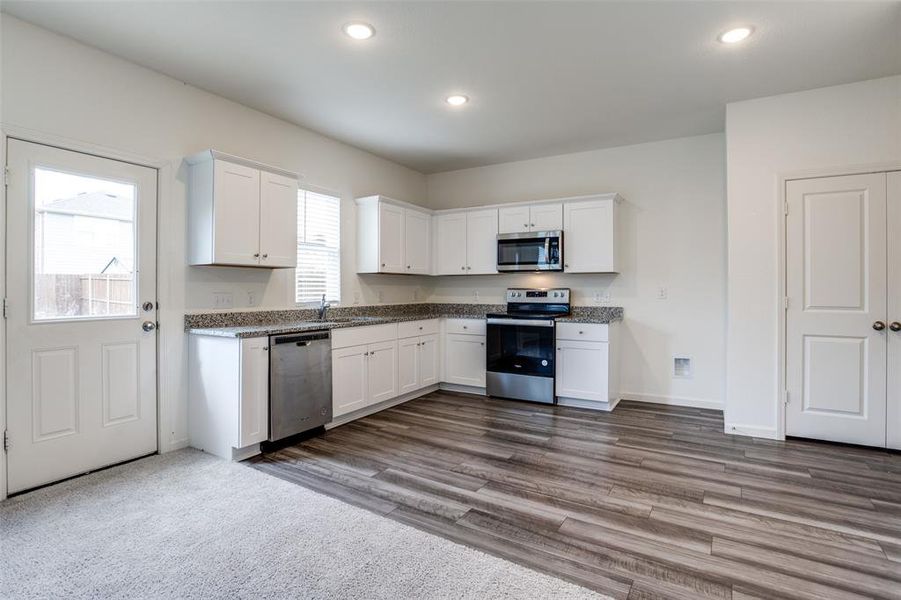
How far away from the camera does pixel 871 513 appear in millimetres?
2469

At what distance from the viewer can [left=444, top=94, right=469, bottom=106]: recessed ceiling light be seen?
3721mm

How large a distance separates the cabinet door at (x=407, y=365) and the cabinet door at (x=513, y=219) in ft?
5.36

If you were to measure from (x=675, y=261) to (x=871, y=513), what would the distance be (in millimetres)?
2777

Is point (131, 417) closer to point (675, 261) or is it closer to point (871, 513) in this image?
point (871, 513)

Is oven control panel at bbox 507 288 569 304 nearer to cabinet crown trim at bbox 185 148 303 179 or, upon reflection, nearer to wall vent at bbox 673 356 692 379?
wall vent at bbox 673 356 692 379

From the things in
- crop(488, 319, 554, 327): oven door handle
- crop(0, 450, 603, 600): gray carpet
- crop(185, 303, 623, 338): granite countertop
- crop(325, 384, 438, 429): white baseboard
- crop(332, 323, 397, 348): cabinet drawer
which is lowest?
crop(0, 450, 603, 600): gray carpet

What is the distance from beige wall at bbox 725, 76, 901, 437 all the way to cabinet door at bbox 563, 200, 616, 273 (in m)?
1.17

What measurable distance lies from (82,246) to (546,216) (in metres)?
4.06

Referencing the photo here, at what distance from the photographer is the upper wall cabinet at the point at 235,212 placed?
11.0 ft

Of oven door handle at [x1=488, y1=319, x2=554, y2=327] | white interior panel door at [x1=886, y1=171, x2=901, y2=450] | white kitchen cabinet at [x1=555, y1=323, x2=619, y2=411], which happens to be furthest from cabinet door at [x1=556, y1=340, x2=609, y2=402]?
white interior panel door at [x1=886, y1=171, x2=901, y2=450]

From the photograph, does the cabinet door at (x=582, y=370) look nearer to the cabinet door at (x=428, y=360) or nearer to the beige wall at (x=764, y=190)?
the beige wall at (x=764, y=190)

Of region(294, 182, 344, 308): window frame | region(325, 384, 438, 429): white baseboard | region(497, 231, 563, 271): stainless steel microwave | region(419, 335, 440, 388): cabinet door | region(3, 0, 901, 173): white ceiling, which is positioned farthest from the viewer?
region(419, 335, 440, 388): cabinet door

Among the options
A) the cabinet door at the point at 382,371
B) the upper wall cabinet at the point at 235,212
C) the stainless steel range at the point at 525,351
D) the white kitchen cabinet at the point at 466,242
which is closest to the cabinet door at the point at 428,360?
the cabinet door at the point at 382,371

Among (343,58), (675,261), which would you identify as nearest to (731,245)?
(675,261)
